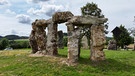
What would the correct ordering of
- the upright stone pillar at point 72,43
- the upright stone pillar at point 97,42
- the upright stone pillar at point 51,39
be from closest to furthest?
the upright stone pillar at point 72,43
the upright stone pillar at point 97,42
the upright stone pillar at point 51,39

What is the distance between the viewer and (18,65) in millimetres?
26422

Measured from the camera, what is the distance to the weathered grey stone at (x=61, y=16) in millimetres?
27178

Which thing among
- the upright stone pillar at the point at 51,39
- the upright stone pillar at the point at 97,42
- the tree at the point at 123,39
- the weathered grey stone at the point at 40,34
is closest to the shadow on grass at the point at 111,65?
the upright stone pillar at the point at 97,42

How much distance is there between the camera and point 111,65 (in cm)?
2488

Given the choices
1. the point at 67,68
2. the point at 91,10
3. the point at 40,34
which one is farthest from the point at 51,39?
the point at 91,10

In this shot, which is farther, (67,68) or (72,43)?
(72,43)

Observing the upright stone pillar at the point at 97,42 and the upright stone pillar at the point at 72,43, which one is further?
the upright stone pillar at the point at 97,42

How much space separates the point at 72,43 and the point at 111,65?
4.12 metres

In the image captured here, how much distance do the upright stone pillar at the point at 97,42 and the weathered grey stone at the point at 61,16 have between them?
2712mm

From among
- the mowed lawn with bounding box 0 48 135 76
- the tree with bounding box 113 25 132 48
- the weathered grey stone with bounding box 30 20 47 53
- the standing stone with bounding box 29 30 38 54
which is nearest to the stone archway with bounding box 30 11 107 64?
the mowed lawn with bounding box 0 48 135 76

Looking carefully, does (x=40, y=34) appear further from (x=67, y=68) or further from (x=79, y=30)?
(x=67, y=68)

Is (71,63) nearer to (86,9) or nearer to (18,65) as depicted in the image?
(18,65)

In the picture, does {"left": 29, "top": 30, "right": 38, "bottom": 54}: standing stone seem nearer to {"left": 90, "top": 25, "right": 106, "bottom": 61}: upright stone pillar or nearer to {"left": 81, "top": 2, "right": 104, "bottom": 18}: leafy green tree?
{"left": 90, "top": 25, "right": 106, "bottom": 61}: upright stone pillar

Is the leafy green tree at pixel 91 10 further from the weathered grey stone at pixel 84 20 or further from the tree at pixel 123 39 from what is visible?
the weathered grey stone at pixel 84 20
